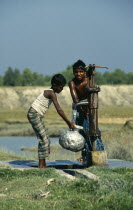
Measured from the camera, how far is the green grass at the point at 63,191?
6664mm

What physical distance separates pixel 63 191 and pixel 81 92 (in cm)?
335

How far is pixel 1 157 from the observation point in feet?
52.4

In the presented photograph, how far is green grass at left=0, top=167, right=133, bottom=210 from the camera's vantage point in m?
6.66

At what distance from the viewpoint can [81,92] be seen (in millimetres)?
10547

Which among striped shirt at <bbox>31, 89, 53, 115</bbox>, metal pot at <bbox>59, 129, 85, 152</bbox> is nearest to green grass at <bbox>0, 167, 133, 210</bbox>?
metal pot at <bbox>59, 129, 85, 152</bbox>

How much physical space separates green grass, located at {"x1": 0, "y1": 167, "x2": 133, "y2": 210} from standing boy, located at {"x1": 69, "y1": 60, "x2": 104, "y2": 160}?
1278 millimetres

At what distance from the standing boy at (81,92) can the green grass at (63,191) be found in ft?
4.19

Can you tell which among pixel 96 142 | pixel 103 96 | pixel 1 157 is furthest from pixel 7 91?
pixel 96 142

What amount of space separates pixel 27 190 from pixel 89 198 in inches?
46.8

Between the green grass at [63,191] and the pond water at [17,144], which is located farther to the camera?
the pond water at [17,144]

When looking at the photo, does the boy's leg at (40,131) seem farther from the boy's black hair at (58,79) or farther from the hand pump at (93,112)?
the hand pump at (93,112)

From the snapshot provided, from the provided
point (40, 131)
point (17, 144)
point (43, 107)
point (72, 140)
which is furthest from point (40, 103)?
point (17, 144)

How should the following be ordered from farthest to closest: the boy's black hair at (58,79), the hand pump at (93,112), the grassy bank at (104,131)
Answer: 1. the grassy bank at (104,131)
2. the hand pump at (93,112)
3. the boy's black hair at (58,79)

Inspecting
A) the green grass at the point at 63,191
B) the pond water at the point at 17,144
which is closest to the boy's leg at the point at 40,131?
the green grass at the point at 63,191
